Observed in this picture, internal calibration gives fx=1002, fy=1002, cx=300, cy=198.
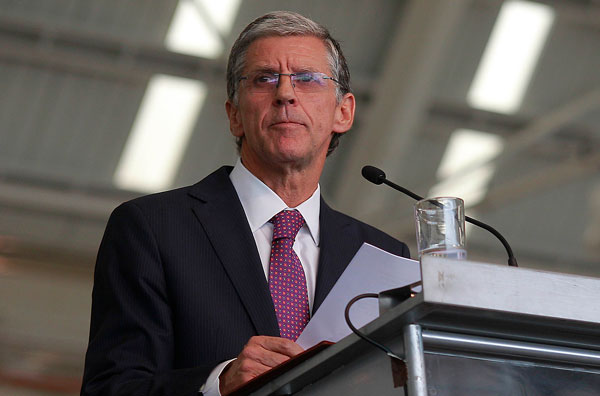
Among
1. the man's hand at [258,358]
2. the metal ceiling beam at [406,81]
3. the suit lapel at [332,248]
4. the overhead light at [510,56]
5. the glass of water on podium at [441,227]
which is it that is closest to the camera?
the man's hand at [258,358]

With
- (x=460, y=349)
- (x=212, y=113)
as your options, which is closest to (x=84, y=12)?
(x=212, y=113)

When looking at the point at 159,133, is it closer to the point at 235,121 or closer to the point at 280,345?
the point at 235,121

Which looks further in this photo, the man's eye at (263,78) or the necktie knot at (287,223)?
the man's eye at (263,78)

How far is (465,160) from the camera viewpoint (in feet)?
30.7

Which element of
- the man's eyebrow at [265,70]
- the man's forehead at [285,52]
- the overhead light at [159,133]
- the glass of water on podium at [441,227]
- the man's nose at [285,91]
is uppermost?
the overhead light at [159,133]

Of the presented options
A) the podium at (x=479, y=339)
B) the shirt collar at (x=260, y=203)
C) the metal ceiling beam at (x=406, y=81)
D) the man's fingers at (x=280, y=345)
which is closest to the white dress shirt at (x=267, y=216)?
the shirt collar at (x=260, y=203)

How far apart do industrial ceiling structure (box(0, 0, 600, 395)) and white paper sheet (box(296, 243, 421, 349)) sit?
602 cm

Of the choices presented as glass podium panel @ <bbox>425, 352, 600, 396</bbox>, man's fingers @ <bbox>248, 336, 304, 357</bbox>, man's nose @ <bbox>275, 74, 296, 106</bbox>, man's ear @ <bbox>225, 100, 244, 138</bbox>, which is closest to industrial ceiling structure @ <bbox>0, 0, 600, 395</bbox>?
man's ear @ <bbox>225, 100, 244, 138</bbox>

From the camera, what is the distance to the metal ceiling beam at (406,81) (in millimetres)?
7605

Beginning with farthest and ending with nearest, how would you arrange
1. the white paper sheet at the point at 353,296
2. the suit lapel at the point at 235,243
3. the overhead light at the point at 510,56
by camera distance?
1. the overhead light at the point at 510,56
2. the suit lapel at the point at 235,243
3. the white paper sheet at the point at 353,296

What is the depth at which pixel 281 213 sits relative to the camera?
2.19 metres

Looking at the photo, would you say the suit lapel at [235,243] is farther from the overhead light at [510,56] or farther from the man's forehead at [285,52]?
the overhead light at [510,56]

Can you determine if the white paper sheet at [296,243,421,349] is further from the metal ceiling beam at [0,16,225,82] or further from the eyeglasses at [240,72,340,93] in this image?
the metal ceiling beam at [0,16,225,82]

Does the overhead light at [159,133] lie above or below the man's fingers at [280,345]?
above
